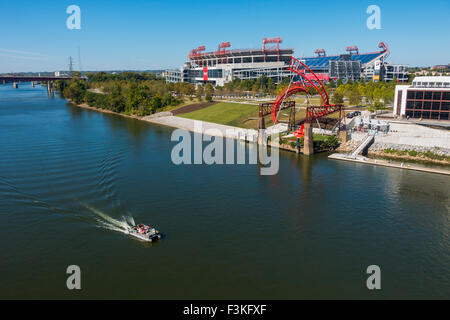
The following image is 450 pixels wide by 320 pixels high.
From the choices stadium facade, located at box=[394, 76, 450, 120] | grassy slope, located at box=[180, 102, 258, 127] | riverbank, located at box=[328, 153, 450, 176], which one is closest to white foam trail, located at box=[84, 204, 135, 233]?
riverbank, located at box=[328, 153, 450, 176]

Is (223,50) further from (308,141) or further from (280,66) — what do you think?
(308,141)

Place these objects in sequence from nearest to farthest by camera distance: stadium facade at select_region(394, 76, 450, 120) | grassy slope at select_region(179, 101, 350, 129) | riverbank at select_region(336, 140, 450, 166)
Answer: riverbank at select_region(336, 140, 450, 166)
stadium facade at select_region(394, 76, 450, 120)
grassy slope at select_region(179, 101, 350, 129)

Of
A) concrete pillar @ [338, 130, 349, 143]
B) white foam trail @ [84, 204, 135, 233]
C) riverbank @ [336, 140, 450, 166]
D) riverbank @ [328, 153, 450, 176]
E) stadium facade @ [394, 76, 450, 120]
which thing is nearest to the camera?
white foam trail @ [84, 204, 135, 233]

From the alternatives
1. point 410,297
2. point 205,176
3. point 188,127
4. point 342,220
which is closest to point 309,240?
point 342,220

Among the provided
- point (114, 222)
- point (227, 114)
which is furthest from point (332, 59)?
point (114, 222)

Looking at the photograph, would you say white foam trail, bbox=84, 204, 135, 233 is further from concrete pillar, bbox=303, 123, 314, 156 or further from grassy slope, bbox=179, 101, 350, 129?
grassy slope, bbox=179, 101, 350, 129

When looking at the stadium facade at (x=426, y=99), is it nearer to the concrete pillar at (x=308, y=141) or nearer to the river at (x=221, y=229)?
the concrete pillar at (x=308, y=141)

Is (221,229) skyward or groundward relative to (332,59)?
groundward

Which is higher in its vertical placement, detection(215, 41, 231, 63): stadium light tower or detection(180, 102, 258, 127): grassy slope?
detection(215, 41, 231, 63): stadium light tower
